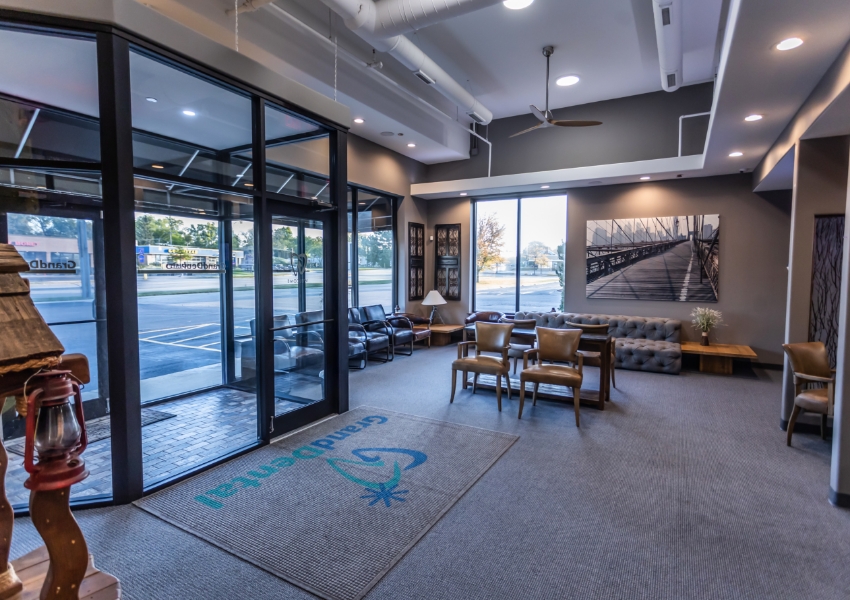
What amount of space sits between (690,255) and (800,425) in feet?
12.3

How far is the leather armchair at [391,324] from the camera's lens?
7.69 meters

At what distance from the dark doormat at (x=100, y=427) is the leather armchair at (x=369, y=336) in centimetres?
306

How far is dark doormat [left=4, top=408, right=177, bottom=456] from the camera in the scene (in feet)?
11.7

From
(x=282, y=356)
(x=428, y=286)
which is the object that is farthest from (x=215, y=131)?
(x=428, y=286)

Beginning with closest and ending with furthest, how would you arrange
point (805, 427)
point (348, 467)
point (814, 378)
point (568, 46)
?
point (348, 467), point (814, 378), point (805, 427), point (568, 46)

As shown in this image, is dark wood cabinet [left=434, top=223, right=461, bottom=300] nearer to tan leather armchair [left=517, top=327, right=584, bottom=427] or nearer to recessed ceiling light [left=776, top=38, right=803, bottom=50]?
tan leather armchair [left=517, top=327, right=584, bottom=427]

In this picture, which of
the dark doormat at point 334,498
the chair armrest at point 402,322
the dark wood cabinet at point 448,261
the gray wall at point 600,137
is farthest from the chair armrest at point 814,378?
the dark wood cabinet at point 448,261

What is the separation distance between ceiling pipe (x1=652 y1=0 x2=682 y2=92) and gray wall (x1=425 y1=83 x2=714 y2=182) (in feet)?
5.71

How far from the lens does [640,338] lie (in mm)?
7438

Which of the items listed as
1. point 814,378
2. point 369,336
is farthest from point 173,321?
point 814,378

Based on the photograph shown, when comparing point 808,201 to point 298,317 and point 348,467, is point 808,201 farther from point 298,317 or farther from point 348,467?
point 298,317

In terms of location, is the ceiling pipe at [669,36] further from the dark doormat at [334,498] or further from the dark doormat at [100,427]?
the dark doormat at [100,427]

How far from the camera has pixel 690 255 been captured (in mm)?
7430

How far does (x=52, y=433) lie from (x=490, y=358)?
4627 mm
